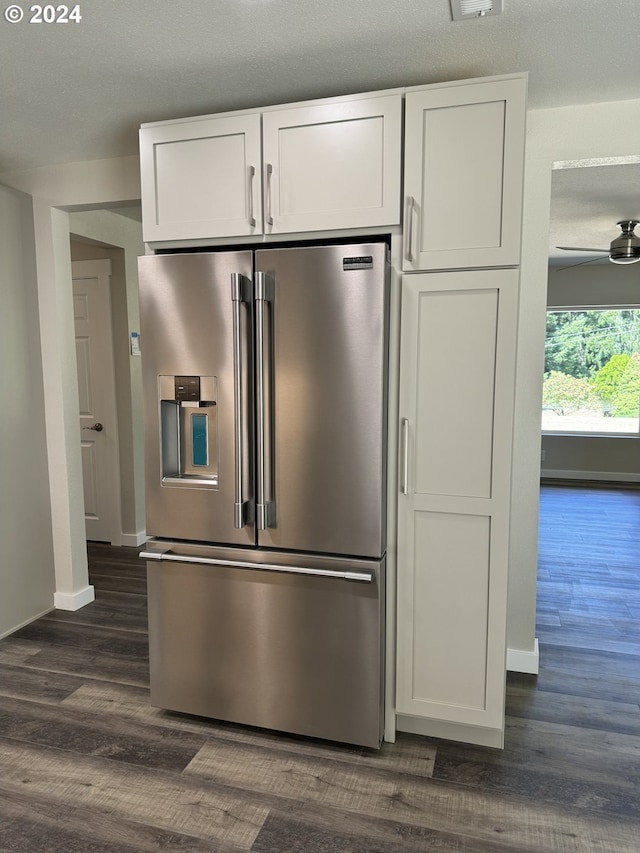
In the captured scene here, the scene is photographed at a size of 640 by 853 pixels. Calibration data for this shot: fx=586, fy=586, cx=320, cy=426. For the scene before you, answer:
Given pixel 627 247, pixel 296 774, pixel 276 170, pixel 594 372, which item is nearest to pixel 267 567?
pixel 296 774

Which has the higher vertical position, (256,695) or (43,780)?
(256,695)

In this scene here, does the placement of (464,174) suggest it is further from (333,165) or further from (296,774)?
(296,774)

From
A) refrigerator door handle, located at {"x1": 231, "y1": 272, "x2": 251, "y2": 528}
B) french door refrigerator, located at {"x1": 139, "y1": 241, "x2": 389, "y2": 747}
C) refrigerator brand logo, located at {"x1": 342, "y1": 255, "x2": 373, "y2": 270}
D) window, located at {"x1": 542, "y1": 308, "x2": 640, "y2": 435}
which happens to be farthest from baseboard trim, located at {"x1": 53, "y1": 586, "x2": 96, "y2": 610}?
window, located at {"x1": 542, "y1": 308, "x2": 640, "y2": 435}

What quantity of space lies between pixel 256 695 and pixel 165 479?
36.3 inches

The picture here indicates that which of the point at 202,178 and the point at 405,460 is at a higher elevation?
the point at 202,178

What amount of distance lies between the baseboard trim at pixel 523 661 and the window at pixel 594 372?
497 cm

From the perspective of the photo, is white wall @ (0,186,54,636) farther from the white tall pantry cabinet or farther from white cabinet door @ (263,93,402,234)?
the white tall pantry cabinet

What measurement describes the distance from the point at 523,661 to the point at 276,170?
2450 millimetres

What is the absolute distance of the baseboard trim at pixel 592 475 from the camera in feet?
23.9

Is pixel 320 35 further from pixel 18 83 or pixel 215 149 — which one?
pixel 18 83

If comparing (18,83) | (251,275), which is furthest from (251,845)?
(18,83)

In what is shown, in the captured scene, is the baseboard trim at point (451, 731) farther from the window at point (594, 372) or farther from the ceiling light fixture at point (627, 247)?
the window at point (594, 372)

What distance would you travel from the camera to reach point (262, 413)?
7.12ft

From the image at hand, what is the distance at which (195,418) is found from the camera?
7.59 feet
